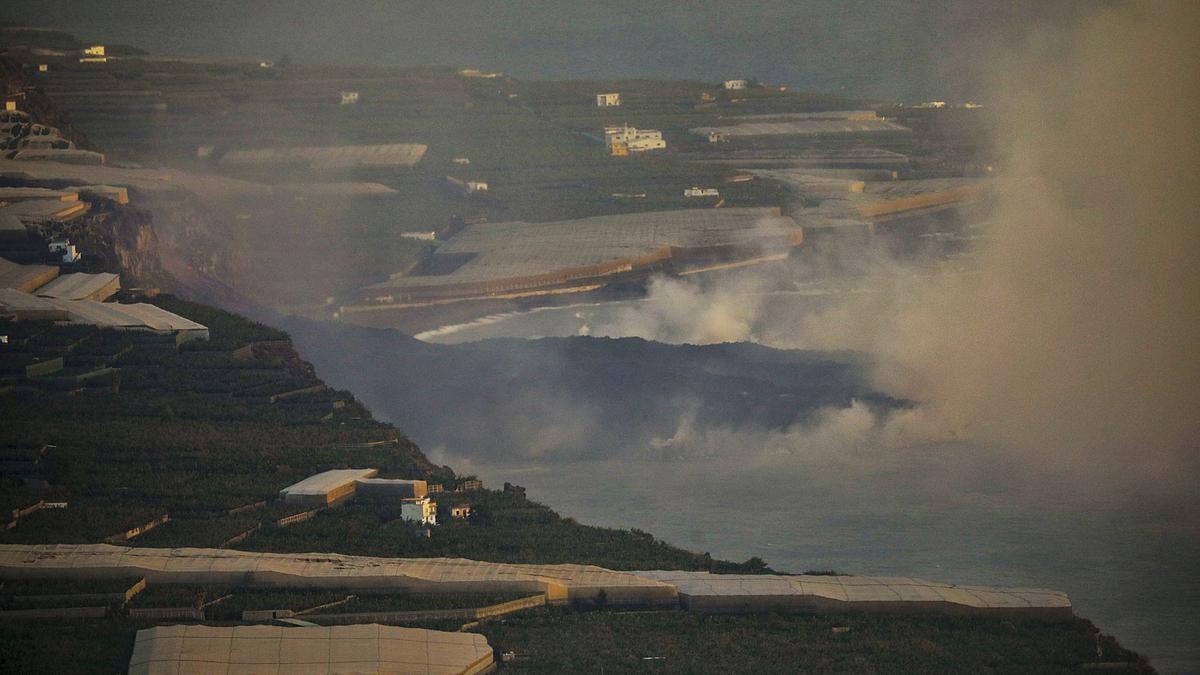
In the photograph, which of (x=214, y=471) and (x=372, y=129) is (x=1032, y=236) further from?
(x=372, y=129)

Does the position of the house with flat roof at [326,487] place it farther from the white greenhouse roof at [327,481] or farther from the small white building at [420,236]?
the small white building at [420,236]

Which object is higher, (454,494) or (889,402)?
(889,402)

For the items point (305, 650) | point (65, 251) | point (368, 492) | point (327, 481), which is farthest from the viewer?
point (65, 251)

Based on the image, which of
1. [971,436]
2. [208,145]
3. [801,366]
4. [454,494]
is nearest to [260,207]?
[208,145]

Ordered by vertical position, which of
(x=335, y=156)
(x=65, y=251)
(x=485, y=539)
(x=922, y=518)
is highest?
(x=335, y=156)

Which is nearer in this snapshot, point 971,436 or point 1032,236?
point 971,436

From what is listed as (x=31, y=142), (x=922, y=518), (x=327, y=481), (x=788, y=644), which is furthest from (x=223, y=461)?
(x=31, y=142)

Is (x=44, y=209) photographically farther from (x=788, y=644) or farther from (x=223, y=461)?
(x=788, y=644)

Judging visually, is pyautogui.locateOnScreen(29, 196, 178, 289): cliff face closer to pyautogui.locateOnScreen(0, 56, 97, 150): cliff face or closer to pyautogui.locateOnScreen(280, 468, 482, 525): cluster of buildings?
pyautogui.locateOnScreen(0, 56, 97, 150): cliff face
